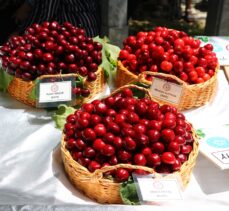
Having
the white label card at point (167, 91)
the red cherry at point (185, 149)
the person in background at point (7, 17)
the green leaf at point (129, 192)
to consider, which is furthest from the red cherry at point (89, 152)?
the person in background at point (7, 17)

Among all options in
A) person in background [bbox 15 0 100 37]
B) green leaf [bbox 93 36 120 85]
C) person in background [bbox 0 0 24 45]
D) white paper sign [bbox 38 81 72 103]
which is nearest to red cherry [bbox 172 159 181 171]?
white paper sign [bbox 38 81 72 103]

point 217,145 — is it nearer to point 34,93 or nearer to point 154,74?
point 154,74

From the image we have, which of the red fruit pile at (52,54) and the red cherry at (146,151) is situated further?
the red fruit pile at (52,54)

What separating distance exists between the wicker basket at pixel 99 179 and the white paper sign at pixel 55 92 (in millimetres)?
318

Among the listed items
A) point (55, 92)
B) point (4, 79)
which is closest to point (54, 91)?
point (55, 92)

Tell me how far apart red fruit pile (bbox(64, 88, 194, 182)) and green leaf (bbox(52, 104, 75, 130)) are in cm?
15

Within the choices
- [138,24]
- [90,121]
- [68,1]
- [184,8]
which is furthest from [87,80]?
[184,8]

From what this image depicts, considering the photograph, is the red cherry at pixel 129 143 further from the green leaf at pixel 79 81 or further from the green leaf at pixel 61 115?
the green leaf at pixel 79 81

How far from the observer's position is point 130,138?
1069mm

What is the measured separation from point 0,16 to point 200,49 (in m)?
1.82

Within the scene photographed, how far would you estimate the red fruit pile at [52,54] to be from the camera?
4.80 ft

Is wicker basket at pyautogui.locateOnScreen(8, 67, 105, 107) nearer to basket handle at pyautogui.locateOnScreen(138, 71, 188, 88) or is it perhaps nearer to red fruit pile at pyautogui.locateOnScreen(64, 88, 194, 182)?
basket handle at pyautogui.locateOnScreen(138, 71, 188, 88)

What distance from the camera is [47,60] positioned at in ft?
4.76

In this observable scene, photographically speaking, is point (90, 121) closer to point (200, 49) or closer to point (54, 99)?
point (54, 99)
